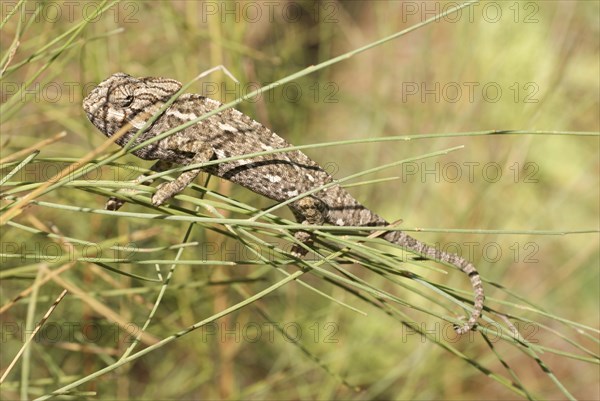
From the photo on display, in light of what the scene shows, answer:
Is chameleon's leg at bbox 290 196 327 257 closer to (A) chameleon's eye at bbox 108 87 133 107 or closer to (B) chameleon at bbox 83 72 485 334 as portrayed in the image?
(B) chameleon at bbox 83 72 485 334

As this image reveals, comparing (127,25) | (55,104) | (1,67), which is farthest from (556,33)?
(1,67)

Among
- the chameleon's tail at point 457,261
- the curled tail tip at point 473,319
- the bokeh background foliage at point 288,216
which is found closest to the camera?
the curled tail tip at point 473,319

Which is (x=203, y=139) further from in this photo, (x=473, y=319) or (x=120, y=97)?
(x=473, y=319)

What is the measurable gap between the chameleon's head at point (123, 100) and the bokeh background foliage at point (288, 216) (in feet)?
0.48

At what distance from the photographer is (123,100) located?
6.07 feet

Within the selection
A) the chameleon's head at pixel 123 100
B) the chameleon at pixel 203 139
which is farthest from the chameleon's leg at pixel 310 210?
the chameleon's head at pixel 123 100

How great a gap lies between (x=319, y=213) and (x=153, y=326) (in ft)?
2.34

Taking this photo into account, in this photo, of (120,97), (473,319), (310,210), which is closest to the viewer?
(473,319)

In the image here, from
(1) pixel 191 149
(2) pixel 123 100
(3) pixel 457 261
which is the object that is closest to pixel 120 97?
(2) pixel 123 100

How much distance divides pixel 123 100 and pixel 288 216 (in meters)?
1.68

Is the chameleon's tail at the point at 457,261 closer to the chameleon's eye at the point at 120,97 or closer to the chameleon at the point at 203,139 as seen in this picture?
the chameleon at the point at 203,139

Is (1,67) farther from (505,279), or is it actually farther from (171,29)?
(505,279)

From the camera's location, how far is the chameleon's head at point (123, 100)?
181cm

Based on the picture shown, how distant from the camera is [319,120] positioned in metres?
3.78
